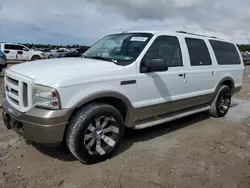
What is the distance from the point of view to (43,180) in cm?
328

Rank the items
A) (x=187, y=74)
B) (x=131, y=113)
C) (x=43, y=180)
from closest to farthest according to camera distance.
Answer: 1. (x=43, y=180)
2. (x=131, y=113)
3. (x=187, y=74)

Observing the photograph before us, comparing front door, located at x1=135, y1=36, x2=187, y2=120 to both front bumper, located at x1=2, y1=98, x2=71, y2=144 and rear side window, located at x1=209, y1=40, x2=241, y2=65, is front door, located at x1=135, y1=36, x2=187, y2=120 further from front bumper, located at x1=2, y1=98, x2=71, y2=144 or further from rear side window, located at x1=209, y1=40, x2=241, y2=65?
rear side window, located at x1=209, y1=40, x2=241, y2=65

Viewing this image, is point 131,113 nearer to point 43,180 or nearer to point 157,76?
point 157,76

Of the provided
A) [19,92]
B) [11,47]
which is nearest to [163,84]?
[19,92]

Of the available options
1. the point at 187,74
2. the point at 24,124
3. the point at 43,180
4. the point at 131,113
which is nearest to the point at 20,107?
the point at 24,124

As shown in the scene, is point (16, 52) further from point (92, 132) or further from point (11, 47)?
point (92, 132)

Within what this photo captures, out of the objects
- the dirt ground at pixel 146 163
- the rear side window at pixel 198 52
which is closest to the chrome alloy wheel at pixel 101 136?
the dirt ground at pixel 146 163

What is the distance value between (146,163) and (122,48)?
1904mm

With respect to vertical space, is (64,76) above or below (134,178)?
above

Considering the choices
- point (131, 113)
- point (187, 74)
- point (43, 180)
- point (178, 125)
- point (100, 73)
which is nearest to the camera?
point (43, 180)

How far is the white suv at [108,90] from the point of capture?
129 inches

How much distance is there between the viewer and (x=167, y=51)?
4.70 metres

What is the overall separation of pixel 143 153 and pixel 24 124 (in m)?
1.83

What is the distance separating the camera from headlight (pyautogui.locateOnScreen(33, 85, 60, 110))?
317cm
